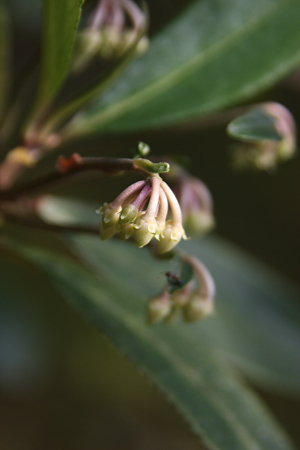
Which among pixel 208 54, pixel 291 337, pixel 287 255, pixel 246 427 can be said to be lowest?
pixel 246 427

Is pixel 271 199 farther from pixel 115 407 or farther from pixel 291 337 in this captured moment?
pixel 291 337

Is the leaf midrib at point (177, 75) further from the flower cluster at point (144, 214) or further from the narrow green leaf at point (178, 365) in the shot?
the flower cluster at point (144, 214)

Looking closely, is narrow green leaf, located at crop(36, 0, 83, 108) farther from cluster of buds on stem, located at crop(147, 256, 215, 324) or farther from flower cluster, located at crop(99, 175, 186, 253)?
cluster of buds on stem, located at crop(147, 256, 215, 324)

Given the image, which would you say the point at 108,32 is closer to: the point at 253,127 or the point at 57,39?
the point at 57,39

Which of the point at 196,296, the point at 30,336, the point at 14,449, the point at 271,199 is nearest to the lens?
the point at 196,296

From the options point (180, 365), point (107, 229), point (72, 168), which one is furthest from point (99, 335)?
point (107, 229)

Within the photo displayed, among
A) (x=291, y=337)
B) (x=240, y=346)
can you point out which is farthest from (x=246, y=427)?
(x=291, y=337)
